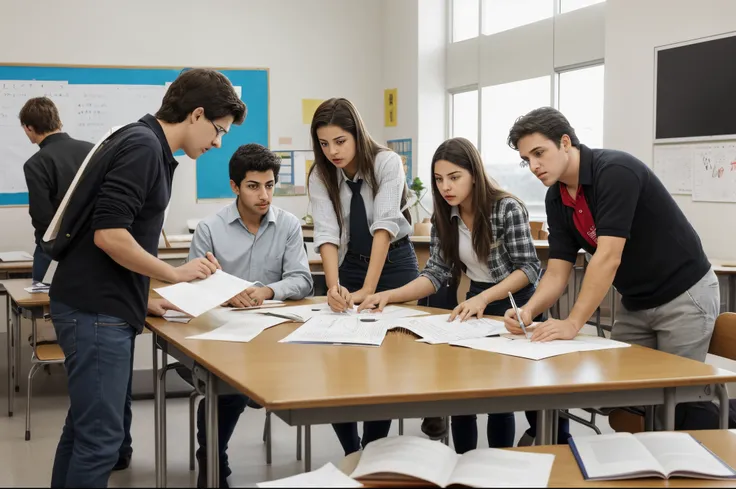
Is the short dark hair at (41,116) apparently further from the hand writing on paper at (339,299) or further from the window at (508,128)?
the window at (508,128)

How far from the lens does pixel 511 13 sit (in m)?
6.75

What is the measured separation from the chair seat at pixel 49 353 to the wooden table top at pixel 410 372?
5.62 ft

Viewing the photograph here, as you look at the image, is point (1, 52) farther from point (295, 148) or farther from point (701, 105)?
point (701, 105)

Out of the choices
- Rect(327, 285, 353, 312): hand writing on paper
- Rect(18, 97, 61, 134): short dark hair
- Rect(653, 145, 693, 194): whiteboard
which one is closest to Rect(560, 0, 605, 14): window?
Rect(653, 145, 693, 194): whiteboard

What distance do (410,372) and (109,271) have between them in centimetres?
80

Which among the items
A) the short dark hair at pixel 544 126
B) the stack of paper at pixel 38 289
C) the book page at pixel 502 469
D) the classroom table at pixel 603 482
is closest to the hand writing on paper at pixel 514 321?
the short dark hair at pixel 544 126

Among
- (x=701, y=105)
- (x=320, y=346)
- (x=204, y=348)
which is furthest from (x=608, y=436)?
(x=701, y=105)

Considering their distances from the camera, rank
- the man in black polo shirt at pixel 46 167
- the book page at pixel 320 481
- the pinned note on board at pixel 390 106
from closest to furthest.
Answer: the book page at pixel 320 481
the man in black polo shirt at pixel 46 167
the pinned note on board at pixel 390 106

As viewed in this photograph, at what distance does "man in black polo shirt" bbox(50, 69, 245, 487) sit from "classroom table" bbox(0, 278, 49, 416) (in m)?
1.65

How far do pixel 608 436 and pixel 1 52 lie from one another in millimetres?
6411

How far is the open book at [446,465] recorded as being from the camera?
A: 140 centimetres

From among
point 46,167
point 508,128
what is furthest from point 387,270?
point 508,128

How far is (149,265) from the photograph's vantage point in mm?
2037

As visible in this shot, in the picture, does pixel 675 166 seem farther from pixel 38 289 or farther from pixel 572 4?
pixel 38 289
